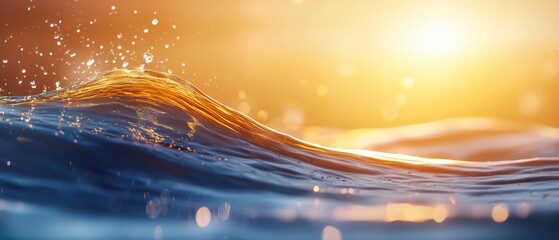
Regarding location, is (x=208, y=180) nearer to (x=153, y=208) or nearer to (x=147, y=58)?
(x=153, y=208)

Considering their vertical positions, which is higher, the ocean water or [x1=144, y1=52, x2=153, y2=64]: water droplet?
[x1=144, y1=52, x2=153, y2=64]: water droplet

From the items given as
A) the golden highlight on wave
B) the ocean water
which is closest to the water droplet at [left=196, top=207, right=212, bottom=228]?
the ocean water

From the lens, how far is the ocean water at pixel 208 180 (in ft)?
11.3

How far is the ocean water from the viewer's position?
343 centimetres

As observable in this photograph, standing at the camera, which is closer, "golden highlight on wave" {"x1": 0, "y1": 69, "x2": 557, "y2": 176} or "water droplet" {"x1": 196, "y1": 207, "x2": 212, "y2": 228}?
"water droplet" {"x1": 196, "y1": 207, "x2": 212, "y2": 228}

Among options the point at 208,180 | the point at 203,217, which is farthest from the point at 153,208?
the point at 208,180

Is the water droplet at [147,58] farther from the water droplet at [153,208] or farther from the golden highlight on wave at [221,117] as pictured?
the water droplet at [153,208]

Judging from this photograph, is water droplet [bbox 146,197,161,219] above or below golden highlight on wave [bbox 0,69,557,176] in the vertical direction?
below

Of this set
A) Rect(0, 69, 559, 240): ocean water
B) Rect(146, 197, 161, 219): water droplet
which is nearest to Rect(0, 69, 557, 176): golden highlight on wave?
Rect(0, 69, 559, 240): ocean water

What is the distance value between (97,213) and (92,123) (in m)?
2.45

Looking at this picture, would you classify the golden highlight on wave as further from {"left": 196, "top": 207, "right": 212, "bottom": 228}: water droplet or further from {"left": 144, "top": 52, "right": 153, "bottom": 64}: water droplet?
{"left": 196, "top": 207, "right": 212, "bottom": 228}: water droplet

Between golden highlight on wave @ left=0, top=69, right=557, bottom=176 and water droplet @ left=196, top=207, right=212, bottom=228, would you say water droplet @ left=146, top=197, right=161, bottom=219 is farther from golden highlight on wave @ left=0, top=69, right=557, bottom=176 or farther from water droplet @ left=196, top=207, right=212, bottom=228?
golden highlight on wave @ left=0, top=69, right=557, bottom=176

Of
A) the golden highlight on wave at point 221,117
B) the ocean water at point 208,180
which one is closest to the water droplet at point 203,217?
the ocean water at point 208,180

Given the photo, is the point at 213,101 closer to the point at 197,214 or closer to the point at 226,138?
the point at 226,138
